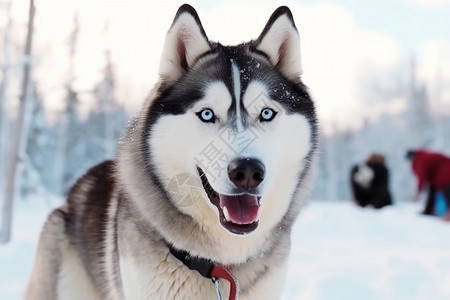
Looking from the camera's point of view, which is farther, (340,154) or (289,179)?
(340,154)

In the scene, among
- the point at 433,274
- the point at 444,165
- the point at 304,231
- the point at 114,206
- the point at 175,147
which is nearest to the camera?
the point at 175,147

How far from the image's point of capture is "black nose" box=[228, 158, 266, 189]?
2.00 metres

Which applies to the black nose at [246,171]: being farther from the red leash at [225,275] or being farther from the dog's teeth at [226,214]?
the red leash at [225,275]

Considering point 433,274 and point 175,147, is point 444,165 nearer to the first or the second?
point 433,274

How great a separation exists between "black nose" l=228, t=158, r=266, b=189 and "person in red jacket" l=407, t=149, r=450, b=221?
9.21 metres

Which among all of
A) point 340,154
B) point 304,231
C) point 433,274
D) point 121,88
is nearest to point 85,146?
point 121,88

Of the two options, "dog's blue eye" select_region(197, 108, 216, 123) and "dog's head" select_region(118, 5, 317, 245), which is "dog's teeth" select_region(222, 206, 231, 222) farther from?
"dog's blue eye" select_region(197, 108, 216, 123)

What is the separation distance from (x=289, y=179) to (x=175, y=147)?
573mm

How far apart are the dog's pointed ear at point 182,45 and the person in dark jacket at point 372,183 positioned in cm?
1142

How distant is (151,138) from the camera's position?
7.80 ft

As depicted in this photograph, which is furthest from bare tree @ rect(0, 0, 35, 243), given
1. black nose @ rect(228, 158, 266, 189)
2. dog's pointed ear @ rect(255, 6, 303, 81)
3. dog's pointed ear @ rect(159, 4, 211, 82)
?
black nose @ rect(228, 158, 266, 189)

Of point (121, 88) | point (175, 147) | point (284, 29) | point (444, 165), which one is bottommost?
point (444, 165)

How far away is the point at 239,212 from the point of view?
2152mm

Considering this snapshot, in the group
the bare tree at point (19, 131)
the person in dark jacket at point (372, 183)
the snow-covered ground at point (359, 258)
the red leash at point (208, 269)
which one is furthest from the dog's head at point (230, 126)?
the person in dark jacket at point (372, 183)
